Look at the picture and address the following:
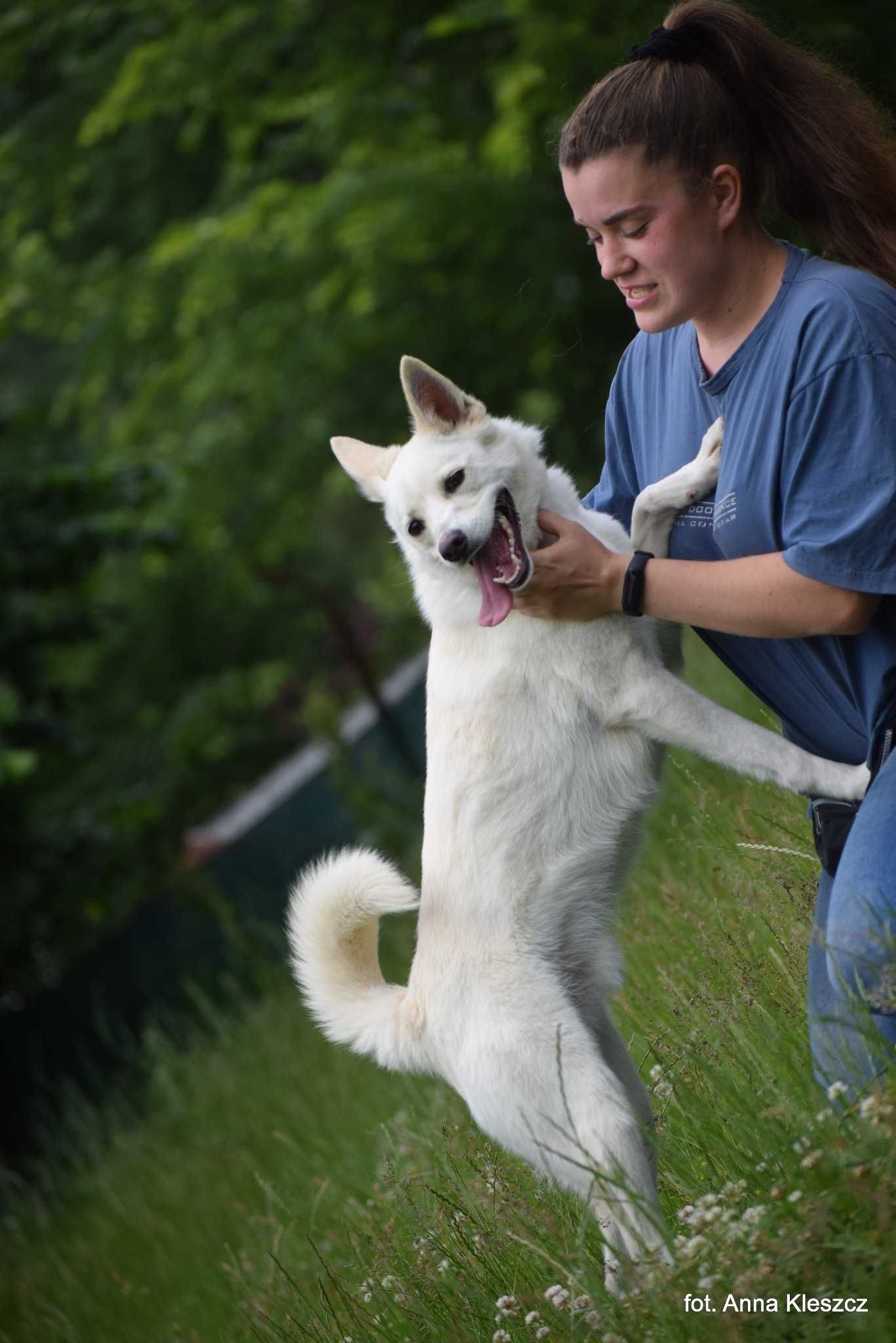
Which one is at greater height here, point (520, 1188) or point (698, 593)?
point (698, 593)

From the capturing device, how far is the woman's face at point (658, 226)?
2148mm

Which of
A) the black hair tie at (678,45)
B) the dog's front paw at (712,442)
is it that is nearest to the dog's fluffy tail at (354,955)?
the dog's front paw at (712,442)

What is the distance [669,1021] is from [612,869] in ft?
1.38

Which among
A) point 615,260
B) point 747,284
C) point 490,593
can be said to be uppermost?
point 615,260

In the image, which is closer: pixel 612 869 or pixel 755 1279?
pixel 755 1279

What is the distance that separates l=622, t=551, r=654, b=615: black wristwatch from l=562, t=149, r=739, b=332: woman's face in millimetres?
419

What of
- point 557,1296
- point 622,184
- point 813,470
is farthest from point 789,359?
point 557,1296

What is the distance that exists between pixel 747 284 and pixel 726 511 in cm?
39

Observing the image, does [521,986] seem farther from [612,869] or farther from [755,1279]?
[755,1279]

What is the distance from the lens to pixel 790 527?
2.12 metres

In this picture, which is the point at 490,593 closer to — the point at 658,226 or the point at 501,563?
the point at 501,563

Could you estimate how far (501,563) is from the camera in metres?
2.67

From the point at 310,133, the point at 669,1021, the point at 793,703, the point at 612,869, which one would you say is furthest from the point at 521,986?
the point at 310,133

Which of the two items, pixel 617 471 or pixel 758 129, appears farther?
pixel 617 471
